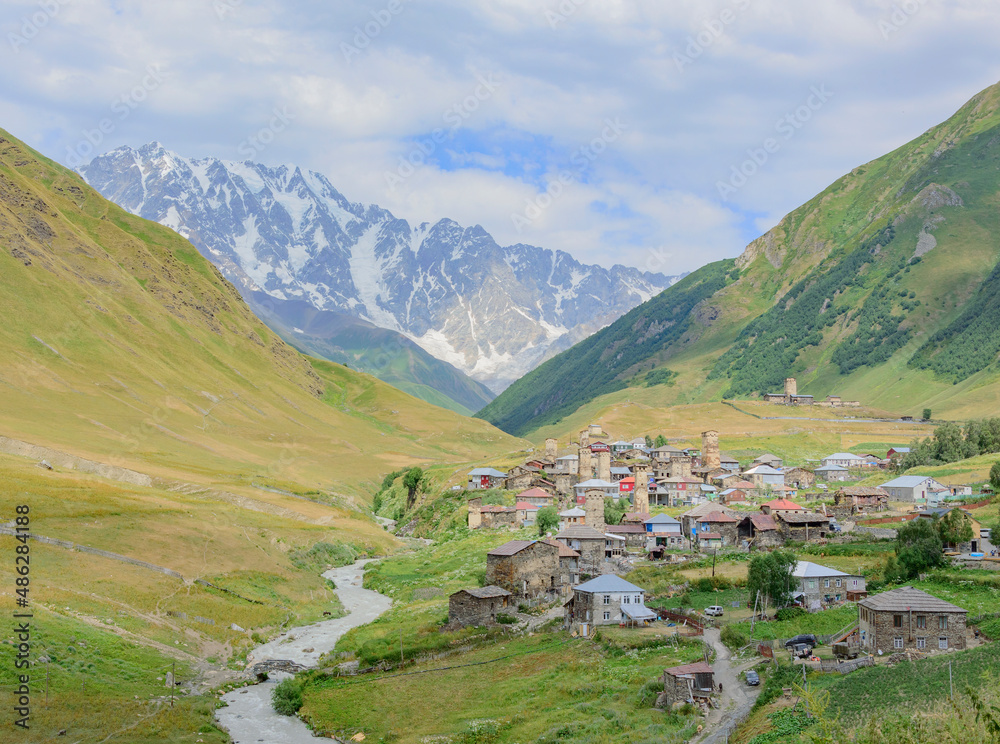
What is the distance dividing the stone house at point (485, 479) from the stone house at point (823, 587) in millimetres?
75905

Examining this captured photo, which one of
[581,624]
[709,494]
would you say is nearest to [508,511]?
[709,494]

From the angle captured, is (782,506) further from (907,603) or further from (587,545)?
(907,603)

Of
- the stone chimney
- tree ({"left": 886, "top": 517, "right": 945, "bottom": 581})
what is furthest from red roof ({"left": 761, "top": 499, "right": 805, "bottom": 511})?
the stone chimney

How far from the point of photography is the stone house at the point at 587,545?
79.6m

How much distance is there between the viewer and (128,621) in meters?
65.2

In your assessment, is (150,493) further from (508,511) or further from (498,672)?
(498,672)

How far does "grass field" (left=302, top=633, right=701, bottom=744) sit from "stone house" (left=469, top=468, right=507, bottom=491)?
243 feet

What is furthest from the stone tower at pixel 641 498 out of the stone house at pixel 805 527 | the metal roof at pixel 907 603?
the metal roof at pixel 907 603

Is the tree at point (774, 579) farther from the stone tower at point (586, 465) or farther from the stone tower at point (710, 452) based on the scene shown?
the stone tower at point (710, 452)

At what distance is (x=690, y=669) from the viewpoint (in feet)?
153

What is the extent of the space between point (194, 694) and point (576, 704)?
981 inches

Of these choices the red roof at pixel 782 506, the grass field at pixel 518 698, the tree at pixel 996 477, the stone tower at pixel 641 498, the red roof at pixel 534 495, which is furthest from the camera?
the red roof at pixel 534 495

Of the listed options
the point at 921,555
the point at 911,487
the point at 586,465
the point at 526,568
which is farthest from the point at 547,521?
the point at 911,487

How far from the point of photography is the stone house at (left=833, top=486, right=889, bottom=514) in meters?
102
